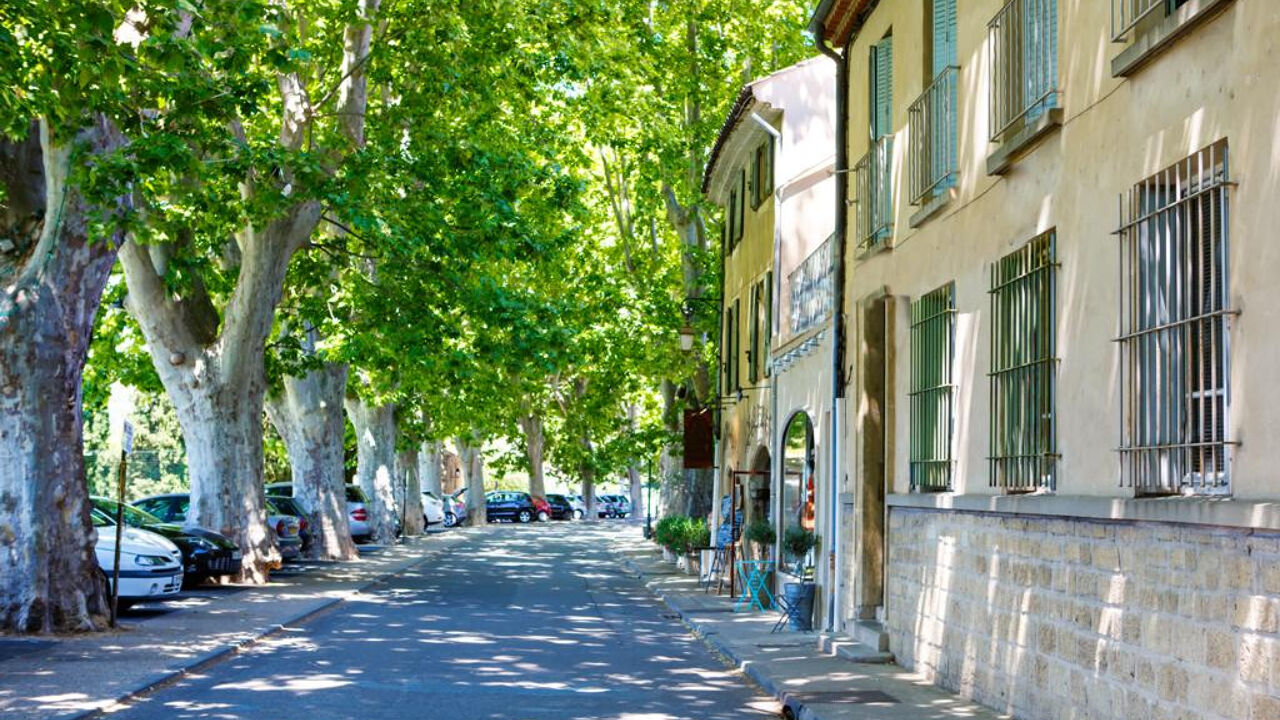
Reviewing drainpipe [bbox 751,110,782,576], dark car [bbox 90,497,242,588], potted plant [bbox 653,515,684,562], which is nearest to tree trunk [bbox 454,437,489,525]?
potted plant [bbox 653,515,684,562]

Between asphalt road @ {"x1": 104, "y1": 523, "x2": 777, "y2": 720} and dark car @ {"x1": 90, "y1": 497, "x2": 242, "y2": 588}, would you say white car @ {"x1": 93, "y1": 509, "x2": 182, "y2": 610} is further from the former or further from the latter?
dark car @ {"x1": 90, "y1": 497, "x2": 242, "y2": 588}

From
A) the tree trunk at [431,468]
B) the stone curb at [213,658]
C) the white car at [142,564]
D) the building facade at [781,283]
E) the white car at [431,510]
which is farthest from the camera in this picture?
the tree trunk at [431,468]

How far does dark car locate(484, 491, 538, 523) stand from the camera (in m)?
74.9

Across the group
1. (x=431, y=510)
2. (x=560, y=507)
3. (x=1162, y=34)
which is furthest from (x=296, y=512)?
(x=560, y=507)

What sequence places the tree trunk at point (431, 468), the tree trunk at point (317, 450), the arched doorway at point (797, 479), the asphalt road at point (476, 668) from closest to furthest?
the asphalt road at point (476, 668)
the arched doorway at point (797, 479)
the tree trunk at point (317, 450)
the tree trunk at point (431, 468)

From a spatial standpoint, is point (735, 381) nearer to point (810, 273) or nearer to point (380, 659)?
point (810, 273)

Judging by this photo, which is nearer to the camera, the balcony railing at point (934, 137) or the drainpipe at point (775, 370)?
the balcony railing at point (934, 137)

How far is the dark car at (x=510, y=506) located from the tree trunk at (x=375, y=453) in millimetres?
32047

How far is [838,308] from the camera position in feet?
59.6

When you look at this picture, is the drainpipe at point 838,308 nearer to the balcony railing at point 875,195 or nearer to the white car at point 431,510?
the balcony railing at point 875,195

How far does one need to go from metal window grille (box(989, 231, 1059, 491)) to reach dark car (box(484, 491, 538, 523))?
63415mm

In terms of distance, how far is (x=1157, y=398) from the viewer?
8672mm

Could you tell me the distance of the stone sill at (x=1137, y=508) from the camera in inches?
282

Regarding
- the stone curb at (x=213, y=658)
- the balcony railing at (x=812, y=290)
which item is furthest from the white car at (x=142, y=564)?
the balcony railing at (x=812, y=290)
